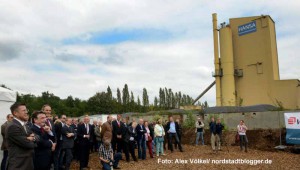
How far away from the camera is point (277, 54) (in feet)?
127

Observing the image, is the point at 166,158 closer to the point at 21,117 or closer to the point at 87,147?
the point at 87,147

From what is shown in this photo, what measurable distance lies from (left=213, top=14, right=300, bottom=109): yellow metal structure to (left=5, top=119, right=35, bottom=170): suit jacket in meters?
35.0

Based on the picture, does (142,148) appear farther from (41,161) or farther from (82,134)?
(41,161)

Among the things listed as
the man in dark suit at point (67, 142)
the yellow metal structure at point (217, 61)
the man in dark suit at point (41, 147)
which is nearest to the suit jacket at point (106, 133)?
the man in dark suit at point (67, 142)

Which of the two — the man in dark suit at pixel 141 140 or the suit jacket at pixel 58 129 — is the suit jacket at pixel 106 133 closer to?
the suit jacket at pixel 58 129

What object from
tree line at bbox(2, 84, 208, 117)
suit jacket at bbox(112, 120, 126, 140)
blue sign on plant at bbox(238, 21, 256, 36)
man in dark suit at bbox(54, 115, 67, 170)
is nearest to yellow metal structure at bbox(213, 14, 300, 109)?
A: blue sign on plant at bbox(238, 21, 256, 36)

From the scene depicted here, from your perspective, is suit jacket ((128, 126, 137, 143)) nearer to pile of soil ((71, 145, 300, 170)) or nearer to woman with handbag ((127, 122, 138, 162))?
woman with handbag ((127, 122, 138, 162))

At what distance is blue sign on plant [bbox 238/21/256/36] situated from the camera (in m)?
38.8

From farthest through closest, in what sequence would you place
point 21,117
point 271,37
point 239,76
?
point 239,76 → point 271,37 → point 21,117

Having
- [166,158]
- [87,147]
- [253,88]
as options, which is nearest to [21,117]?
[87,147]

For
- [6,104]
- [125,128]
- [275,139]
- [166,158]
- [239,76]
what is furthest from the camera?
Result: [239,76]

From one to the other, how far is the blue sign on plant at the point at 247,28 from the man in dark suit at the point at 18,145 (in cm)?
3763

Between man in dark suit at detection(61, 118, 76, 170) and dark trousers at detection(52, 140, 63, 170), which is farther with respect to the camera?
man in dark suit at detection(61, 118, 76, 170)

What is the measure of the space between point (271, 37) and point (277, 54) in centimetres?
254
